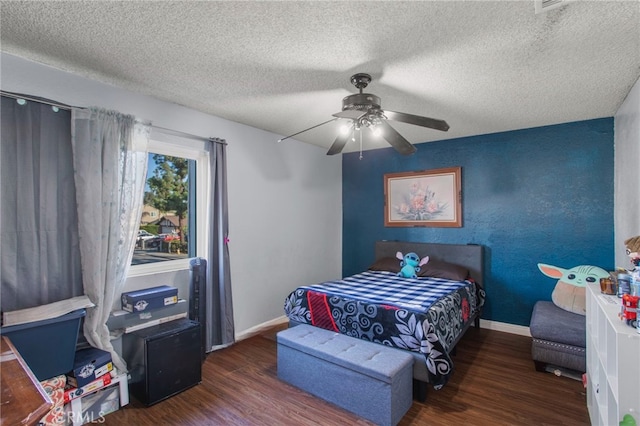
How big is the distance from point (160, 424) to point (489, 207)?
4018 millimetres

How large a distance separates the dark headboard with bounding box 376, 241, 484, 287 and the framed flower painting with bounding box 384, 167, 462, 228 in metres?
0.30

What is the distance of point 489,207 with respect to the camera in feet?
13.1

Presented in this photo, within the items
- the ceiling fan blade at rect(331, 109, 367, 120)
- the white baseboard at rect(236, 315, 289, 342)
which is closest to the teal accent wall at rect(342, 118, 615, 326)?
the white baseboard at rect(236, 315, 289, 342)

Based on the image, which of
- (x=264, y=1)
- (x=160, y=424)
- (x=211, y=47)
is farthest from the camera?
(x=160, y=424)

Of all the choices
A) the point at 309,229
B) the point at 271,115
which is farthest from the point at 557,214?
the point at 271,115

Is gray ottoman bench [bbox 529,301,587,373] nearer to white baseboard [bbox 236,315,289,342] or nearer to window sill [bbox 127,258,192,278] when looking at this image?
white baseboard [bbox 236,315,289,342]

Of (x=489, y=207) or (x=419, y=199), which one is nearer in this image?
(x=489, y=207)

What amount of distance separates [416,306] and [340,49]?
6.65 feet

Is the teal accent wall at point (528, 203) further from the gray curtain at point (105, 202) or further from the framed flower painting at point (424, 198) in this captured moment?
the gray curtain at point (105, 202)

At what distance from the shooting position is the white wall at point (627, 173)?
2.47 meters

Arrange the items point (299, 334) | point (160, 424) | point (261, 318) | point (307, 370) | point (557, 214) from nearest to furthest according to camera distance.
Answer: point (160, 424)
point (307, 370)
point (299, 334)
point (557, 214)
point (261, 318)

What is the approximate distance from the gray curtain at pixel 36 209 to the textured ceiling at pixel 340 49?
46 cm

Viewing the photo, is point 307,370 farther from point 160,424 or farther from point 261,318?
point 261,318

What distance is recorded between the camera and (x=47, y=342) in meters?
1.94
